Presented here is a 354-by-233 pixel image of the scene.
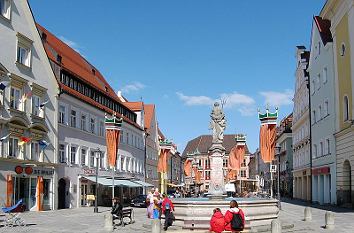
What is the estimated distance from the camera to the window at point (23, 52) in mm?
34500

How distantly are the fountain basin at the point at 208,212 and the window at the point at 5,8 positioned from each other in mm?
17969

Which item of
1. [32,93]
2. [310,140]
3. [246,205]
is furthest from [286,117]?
[246,205]

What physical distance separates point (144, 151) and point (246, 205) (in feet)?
161

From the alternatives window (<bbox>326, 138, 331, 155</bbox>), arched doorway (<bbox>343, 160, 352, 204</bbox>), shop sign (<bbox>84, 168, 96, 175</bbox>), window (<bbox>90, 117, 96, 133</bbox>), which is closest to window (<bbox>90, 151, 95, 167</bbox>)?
shop sign (<bbox>84, 168, 96, 175</bbox>)

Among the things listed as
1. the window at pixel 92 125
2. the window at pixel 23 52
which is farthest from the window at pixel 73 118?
the window at pixel 23 52

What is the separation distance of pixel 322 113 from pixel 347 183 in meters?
9.88

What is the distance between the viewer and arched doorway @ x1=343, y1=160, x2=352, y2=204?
38.2 metres

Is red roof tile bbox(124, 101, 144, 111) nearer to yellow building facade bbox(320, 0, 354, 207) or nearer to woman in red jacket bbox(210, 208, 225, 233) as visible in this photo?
yellow building facade bbox(320, 0, 354, 207)

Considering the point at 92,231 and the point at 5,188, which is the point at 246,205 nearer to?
the point at 92,231

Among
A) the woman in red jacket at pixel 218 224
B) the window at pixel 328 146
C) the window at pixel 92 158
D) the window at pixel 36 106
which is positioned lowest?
the woman in red jacket at pixel 218 224

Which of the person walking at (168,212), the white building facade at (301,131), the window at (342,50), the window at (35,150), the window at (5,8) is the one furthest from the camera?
the white building facade at (301,131)

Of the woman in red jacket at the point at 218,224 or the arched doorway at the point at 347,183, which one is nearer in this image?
the woman in red jacket at the point at 218,224

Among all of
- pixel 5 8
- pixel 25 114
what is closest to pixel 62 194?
pixel 25 114

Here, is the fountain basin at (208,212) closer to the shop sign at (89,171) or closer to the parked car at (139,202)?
the shop sign at (89,171)
